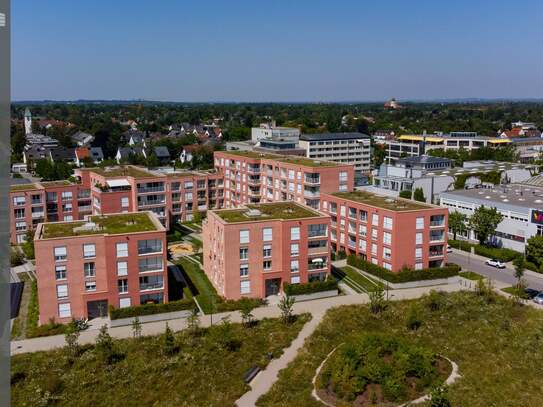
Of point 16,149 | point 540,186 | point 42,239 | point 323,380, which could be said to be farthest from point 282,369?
point 16,149

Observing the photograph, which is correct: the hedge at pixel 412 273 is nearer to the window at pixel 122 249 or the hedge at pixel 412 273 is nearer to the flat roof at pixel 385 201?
the flat roof at pixel 385 201

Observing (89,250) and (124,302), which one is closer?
(89,250)

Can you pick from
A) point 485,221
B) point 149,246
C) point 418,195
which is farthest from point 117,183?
point 485,221

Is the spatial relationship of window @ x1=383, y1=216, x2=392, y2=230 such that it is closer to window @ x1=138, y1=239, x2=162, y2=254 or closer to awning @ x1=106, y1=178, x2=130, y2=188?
window @ x1=138, y1=239, x2=162, y2=254

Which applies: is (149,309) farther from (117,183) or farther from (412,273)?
(117,183)

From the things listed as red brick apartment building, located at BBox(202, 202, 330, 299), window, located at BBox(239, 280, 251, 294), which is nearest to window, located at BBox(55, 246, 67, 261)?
red brick apartment building, located at BBox(202, 202, 330, 299)
